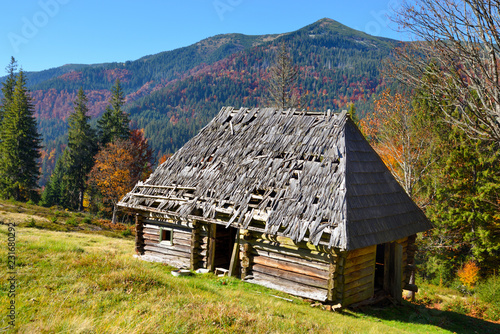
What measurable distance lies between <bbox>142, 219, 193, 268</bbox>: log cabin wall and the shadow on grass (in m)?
7.07

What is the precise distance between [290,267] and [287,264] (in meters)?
0.15

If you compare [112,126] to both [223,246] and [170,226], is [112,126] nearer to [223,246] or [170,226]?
[170,226]

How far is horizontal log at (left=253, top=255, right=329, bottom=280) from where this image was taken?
10955 millimetres

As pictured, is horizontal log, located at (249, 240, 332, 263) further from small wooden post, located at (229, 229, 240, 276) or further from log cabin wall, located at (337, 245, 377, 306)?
log cabin wall, located at (337, 245, 377, 306)

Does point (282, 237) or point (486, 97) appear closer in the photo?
point (486, 97)

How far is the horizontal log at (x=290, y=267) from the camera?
1096cm

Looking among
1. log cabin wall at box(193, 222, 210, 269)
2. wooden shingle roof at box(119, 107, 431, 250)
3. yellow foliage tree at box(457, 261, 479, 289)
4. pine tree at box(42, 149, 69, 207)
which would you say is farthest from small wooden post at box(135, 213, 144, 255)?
pine tree at box(42, 149, 69, 207)

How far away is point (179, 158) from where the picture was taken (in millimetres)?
16516

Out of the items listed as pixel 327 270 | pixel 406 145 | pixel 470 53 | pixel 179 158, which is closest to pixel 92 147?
pixel 179 158

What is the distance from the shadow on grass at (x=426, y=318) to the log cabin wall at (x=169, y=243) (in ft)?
23.2

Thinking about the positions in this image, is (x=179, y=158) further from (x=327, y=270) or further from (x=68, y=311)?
(x=68, y=311)

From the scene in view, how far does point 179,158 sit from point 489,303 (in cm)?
1736

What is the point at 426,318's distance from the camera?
11.7 meters

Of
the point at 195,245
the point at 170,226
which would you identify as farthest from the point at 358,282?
the point at 170,226
